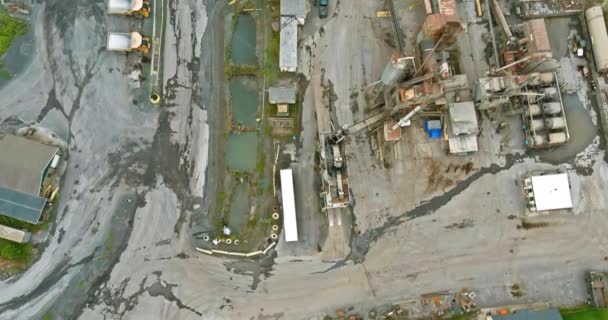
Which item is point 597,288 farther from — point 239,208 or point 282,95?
point 282,95

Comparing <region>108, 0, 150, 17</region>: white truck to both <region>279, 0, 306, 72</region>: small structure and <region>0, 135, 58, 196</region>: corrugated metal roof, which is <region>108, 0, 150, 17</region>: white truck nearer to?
<region>279, 0, 306, 72</region>: small structure

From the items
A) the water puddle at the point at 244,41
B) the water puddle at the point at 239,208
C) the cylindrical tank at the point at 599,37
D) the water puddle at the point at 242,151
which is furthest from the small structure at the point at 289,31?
the cylindrical tank at the point at 599,37

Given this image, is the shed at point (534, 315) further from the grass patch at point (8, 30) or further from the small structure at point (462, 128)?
→ the grass patch at point (8, 30)

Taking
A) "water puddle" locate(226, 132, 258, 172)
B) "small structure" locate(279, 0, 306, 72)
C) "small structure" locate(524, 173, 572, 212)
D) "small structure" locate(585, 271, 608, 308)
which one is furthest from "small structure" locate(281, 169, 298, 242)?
"small structure" locate(585, 271, 608, 308)

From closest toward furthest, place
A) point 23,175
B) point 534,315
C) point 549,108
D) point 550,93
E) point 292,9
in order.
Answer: point 534,315 → point 23,175 → point 292,9 → point 549,108 → point 550,93

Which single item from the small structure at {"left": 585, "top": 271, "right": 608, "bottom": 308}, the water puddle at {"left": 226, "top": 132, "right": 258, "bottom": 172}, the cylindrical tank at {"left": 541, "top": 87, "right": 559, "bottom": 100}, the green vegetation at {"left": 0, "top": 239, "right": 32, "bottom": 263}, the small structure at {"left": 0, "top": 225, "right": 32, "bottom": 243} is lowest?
the small structure at {"left": 585, "top": 271, "right": 608, "bottom": 308}

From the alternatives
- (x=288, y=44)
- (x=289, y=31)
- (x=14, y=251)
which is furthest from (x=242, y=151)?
(x=14, y=251)
